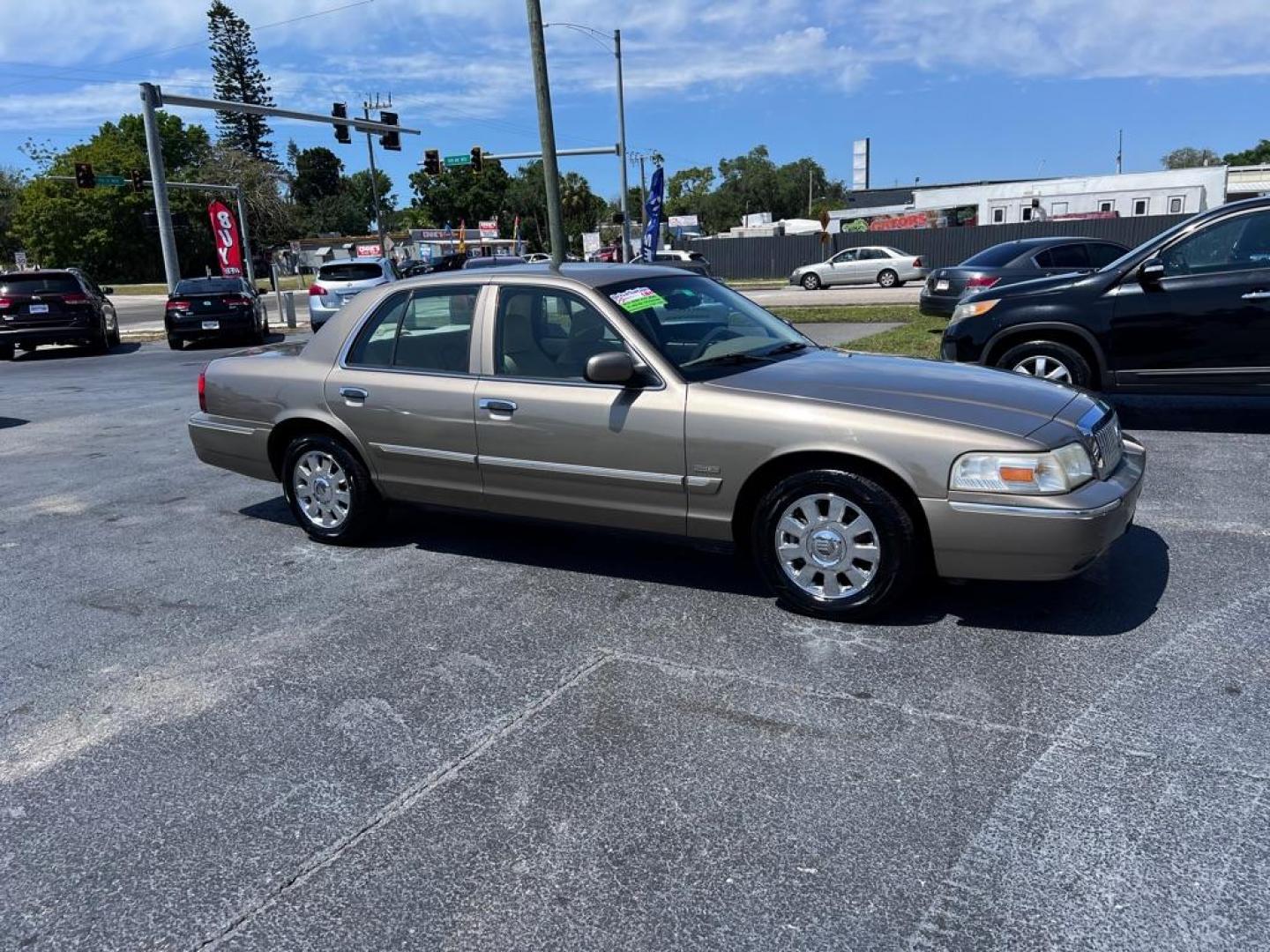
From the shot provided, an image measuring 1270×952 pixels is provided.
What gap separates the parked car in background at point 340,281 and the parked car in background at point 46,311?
13.6ft

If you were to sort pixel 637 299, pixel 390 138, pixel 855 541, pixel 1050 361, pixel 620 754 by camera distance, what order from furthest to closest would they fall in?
pixel 390 138
pixel 1050 361
pixel 637 299
pixel 855 541
pixel 620 754

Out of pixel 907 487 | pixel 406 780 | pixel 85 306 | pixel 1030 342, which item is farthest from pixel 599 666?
pixel 85 306

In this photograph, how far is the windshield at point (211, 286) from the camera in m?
20.3

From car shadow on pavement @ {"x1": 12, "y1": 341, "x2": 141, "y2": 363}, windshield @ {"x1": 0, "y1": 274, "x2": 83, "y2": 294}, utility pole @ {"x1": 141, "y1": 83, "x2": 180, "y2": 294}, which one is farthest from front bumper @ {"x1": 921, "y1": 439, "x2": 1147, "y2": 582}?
utility pole @ {"x1": 141, "y1": 83, "x2": 180, "y2": 294}

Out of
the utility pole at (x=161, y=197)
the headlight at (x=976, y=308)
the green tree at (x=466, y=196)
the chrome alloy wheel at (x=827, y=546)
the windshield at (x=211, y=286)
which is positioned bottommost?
the chrome alloy wheel at (x=827, y=546)

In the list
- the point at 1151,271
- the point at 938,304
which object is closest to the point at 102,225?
the point at 938,304

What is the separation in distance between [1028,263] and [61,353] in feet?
61.0

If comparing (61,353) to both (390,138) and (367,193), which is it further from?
(367,193)

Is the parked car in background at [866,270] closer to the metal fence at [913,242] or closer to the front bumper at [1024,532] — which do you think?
the metal fence at [913,242]

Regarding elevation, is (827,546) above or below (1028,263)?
below

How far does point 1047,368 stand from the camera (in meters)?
8.02

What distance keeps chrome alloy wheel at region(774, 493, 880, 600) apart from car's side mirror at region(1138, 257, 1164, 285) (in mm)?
4765

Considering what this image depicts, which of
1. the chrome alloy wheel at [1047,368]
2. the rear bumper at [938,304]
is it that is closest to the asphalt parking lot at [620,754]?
the chrome alloy wheel at [1047,368]

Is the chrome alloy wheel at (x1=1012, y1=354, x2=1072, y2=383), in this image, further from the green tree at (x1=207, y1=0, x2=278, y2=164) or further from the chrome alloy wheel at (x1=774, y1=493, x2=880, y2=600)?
the green tree at (x1=207, y1=0, x2=278, y2=164)
